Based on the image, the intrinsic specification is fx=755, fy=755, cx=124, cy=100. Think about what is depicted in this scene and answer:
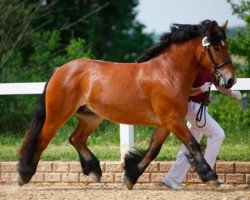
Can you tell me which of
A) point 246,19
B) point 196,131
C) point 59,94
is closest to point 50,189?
point 59,94

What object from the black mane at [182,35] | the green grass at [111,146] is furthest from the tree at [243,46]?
the black mane at [182,35]

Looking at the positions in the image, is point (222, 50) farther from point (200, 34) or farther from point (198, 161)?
point (198, 161)

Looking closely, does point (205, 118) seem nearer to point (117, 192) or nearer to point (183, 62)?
point (183, 62)

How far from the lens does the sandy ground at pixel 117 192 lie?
828cm

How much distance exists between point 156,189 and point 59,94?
1.66m

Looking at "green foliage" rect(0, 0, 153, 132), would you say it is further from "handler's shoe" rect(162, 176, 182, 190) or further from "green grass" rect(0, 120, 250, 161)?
"handler's shoe" rect(162, 176, 182, 190)

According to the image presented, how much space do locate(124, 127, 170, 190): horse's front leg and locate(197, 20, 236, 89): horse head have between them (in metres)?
0.98

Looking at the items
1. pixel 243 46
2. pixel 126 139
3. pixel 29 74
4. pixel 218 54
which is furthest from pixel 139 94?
pixel 29 74

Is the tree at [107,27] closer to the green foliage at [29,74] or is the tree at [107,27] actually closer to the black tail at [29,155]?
the green foliage at [29,74]

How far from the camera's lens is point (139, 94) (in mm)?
8203

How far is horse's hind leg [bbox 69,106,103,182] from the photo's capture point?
8.88 meters

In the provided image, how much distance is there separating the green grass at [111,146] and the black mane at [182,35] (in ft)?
6.15

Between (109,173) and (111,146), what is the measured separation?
1.57m

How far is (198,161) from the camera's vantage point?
7898mm
